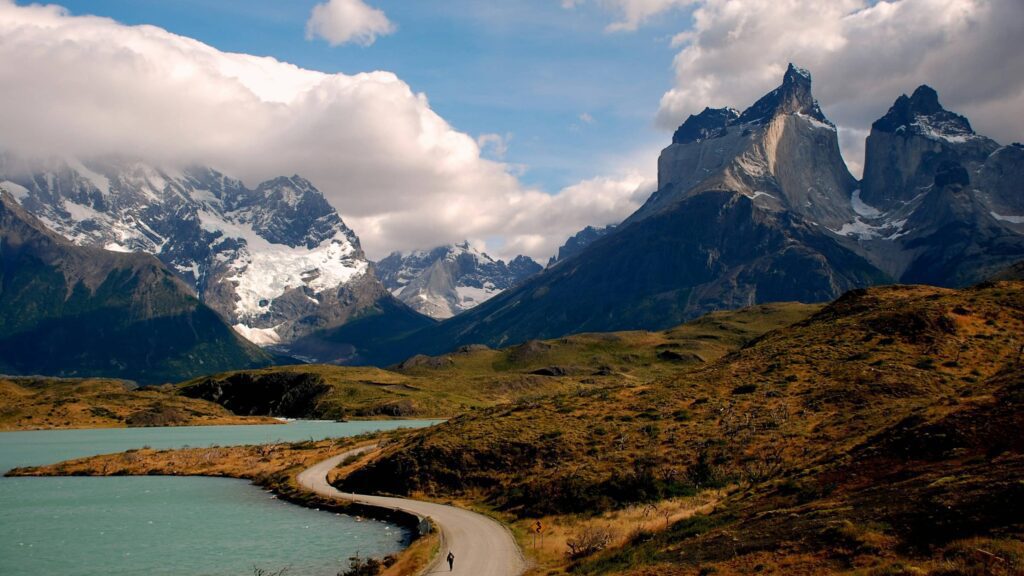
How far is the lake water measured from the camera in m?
52.4

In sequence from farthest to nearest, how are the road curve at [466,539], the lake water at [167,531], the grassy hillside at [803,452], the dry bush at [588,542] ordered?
the lake water at [167,531] < the dry bush at [588,542] < the road curve at [466,539] < the grassy hillside at [803,452]

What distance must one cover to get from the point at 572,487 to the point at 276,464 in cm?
5579

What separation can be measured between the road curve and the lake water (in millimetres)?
3645

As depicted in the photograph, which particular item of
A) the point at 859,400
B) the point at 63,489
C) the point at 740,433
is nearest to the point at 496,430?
the point at 740,433

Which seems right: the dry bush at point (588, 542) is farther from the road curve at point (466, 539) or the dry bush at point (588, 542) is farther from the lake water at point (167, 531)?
the lake water at point (167, 531)

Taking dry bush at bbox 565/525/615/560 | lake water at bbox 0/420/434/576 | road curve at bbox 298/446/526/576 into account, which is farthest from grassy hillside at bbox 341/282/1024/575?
lake water at bbox 0/420/434/576

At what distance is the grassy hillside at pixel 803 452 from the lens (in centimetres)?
3281

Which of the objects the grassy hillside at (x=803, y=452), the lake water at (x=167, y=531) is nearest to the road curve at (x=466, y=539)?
the grassy hillside at (x=803, y=452)

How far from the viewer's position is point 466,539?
51.9 metres

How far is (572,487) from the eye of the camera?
203ft

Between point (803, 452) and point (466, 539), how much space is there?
27.6 metres

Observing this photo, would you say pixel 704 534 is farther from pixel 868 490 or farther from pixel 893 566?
pixel 893 566

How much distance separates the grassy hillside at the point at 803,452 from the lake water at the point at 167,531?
11.7 metres

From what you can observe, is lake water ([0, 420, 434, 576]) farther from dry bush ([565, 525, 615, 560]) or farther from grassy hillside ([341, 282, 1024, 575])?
dry bush ([565, 525, 615, 560])
